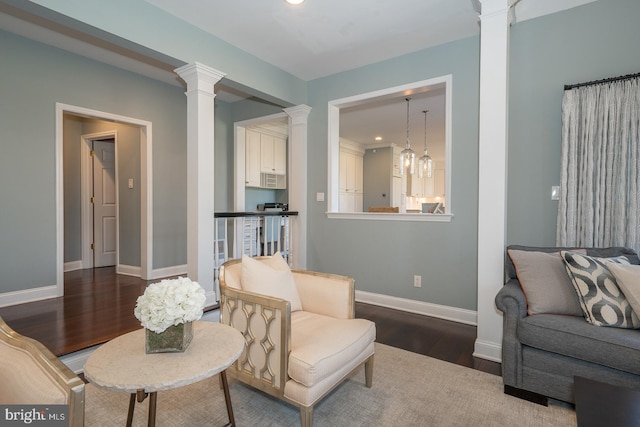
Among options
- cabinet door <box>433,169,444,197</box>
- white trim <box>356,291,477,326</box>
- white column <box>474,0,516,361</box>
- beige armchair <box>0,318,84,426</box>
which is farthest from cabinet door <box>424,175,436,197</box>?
beige armchair <box>0,318,84,426</box>

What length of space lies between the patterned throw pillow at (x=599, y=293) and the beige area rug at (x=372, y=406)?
570 millimetres

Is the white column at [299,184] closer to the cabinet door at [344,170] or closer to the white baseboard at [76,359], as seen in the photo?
the white baseboard at [76,359]

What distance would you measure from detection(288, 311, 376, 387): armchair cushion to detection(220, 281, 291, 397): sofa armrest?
0.09 meters

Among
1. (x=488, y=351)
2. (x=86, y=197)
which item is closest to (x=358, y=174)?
(x=86, y=197)

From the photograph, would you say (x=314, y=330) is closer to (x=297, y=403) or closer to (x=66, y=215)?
(x=297, y=403)

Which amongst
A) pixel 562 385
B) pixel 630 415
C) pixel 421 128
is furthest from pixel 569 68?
pixel 421 128

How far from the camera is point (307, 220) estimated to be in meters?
4.32

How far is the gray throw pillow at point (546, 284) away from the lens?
1.96 meters

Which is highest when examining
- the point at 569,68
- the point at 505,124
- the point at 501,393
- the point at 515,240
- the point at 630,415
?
the point at 569,68

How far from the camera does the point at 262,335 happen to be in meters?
1.74

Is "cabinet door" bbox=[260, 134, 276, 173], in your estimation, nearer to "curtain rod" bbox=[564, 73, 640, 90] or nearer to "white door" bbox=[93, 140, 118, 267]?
"white door" bbox=[93, 140, 118, 267]

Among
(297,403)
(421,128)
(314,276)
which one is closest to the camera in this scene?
(297,403)

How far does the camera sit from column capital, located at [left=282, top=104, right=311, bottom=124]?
422cm

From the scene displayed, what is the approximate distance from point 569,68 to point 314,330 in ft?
9.36
